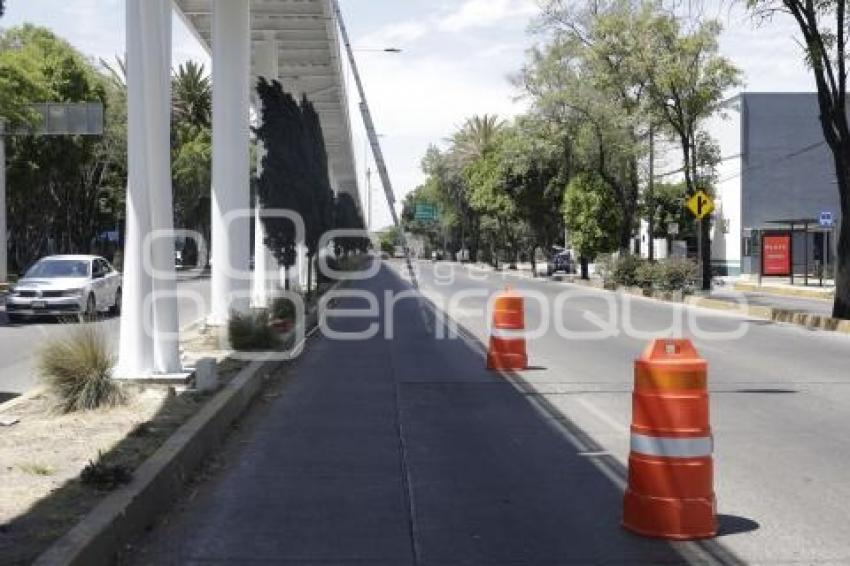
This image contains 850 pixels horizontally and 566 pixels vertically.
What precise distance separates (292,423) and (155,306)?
2.55 meters

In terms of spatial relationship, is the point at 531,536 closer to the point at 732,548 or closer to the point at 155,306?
the point at 732,548

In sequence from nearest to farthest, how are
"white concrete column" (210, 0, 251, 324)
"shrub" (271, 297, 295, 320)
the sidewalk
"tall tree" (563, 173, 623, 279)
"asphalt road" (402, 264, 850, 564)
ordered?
1. the sidewalk
2. "asphalt road" (402, 264, 850, 564)
3. "white concrete column" (210, 0, 251, 324)
4. "shrub" (271, 297, 295, 320)
5. "tall tree" (563, 173, 623, 279)

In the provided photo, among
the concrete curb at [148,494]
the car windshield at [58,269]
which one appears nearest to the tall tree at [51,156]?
the car windshield at [58,269]

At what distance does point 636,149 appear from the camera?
1630 inches

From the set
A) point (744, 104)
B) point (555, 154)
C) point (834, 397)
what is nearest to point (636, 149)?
point (555, 154)

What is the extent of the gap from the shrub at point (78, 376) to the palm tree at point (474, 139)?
3206 inches

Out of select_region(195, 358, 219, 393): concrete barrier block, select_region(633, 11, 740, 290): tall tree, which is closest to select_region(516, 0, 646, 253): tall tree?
select_region(633, 11, 740, 290): tall tree

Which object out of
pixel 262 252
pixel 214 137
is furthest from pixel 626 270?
pixel 214 137

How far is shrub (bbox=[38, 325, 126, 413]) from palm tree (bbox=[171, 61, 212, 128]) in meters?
62.4

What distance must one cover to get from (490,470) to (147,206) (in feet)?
17.6

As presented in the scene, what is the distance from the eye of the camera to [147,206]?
37.7 ft

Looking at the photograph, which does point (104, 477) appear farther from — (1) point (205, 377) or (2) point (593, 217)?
(2) point (593, 217)

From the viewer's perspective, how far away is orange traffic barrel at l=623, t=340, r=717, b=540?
241 inches

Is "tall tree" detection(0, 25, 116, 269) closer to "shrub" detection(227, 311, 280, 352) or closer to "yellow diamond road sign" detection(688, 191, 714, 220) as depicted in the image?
"shrub" detection(227, 311, 280, 352)
